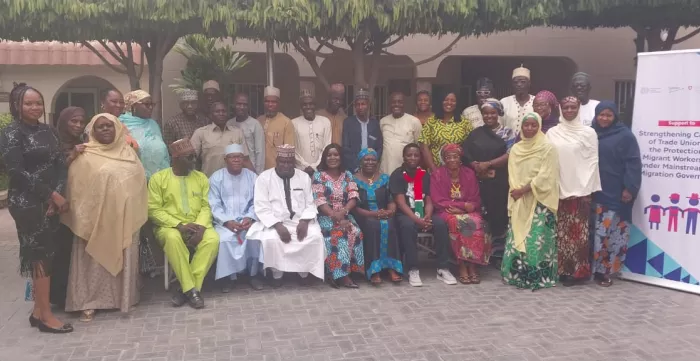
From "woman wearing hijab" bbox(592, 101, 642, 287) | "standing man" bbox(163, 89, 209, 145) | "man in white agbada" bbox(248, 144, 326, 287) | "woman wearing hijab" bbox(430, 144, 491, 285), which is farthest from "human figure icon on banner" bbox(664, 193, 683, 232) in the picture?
"standing man" bbox(163, 89, 209, 145)

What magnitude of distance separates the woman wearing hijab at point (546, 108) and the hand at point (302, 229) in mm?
2688

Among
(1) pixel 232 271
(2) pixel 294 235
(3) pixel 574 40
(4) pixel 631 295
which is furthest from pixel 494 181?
(3) pixel 574 40

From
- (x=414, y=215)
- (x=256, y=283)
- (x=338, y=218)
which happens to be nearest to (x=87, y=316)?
(x=256, y=283)

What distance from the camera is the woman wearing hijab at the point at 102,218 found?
194 inches

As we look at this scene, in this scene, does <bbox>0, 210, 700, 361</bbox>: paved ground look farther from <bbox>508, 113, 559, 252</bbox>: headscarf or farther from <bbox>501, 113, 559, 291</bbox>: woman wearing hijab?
<bbox>508, 113, 559, 252</bbox>: headscarf

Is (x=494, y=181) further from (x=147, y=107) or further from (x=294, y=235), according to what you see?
(x=147, y=107)

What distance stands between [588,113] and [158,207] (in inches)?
179

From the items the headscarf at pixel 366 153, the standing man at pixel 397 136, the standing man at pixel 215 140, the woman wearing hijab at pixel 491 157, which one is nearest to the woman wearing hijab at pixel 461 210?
the woman wearing hijab at pixel 491 157

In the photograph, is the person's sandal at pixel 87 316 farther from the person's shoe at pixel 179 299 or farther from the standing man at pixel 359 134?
the standing man at pixel 359 134

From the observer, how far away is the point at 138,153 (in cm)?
580

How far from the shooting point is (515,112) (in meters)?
6.65

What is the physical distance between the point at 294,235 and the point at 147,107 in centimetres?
193

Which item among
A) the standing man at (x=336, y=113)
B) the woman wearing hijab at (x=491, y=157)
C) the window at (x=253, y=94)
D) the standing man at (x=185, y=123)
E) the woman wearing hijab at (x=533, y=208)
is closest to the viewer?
the woman wearing hijab at (x=533, y=208)

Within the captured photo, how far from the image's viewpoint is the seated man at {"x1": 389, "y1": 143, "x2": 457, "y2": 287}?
19.8ft
